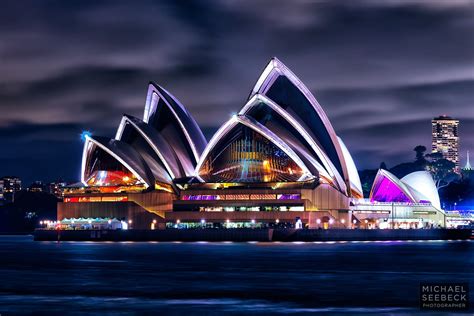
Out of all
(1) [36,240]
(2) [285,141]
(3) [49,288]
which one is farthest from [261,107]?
(3) [49,288]

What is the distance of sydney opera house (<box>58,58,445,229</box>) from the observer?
101 meters

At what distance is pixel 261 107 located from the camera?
102 metres

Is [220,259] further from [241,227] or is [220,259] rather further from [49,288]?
[241,227]

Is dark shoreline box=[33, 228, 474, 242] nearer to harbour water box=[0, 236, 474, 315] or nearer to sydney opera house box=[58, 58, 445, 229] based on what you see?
sydney opera house box=[58, 58, 445, 229]

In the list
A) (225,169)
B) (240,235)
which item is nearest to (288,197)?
(240,235)

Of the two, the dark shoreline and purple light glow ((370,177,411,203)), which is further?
purple light glow ((370,177,411,203))

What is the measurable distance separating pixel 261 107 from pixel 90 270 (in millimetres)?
57061

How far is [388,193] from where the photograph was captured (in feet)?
382

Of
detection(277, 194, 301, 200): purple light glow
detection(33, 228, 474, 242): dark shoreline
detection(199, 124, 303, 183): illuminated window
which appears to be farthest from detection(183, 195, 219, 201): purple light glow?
detection(277, 194, 301, 200): purple light glow

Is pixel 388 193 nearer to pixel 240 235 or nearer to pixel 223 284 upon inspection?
pixel 240 235

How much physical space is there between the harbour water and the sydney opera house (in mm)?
44180

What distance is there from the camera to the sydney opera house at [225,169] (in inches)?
3986

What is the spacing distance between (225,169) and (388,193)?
2490cm

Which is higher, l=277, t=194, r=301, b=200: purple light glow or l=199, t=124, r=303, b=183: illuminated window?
l=199, t=124, r=303, b=183: illuminated window
